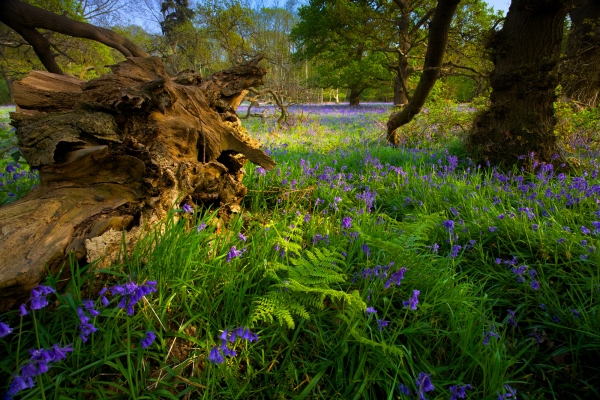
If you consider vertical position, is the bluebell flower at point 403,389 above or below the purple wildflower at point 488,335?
below

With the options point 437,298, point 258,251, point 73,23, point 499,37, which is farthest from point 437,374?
point 73,23

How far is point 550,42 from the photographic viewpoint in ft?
13.2

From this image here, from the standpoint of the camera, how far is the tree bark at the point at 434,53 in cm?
433

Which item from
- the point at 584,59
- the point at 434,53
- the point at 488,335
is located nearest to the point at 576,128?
the point at 584,59

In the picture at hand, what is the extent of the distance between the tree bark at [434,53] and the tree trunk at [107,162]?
3.74m

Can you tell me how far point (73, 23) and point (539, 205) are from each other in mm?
6195

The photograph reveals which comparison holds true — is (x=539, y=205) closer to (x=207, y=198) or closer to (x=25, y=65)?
(x=207, y=198)

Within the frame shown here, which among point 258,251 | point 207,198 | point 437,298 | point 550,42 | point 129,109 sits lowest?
point 437,298

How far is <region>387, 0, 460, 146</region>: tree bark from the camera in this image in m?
4.33

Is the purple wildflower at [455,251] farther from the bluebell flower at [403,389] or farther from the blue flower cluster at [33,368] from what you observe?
the blue flower cluster at [33,368]

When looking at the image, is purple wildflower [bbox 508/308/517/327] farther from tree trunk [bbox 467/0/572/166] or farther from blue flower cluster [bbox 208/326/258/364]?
tree trunk [bbox 467/0/572/166]

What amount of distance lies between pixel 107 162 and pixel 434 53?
5225 millimetres

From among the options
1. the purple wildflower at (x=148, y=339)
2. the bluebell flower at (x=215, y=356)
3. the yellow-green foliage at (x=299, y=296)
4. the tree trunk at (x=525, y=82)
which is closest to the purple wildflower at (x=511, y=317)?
the yellow-green foliage at (x=299, y=296)

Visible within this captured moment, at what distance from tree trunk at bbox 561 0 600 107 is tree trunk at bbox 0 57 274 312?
16.0 feet
